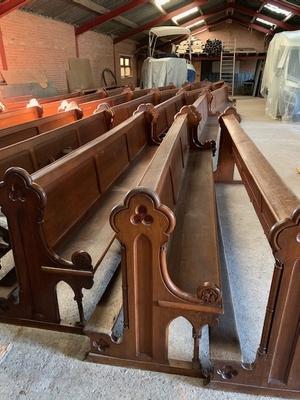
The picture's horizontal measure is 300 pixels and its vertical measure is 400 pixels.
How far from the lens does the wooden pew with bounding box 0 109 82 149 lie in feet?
7.11

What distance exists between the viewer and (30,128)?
2.41 m

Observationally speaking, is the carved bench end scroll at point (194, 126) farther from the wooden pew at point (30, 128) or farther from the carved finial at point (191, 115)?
the wooden pew at point (30, 128)

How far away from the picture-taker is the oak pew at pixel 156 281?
3.43 feet

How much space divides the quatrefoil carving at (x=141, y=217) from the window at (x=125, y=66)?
13136 mm

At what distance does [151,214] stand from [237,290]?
967 mm

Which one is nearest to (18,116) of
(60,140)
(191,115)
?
(60,140)

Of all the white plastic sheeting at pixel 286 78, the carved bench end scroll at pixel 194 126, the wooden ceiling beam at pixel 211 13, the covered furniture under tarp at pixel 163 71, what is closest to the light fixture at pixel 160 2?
the covered furniture under tarp at pixel 163 71

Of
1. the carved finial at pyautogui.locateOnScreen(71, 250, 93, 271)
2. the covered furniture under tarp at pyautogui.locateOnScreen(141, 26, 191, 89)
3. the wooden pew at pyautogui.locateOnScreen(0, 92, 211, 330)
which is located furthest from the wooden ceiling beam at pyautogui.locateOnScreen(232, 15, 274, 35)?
the carved finial at pyautogui.locateOnScreen(71, 250, 93, 271)

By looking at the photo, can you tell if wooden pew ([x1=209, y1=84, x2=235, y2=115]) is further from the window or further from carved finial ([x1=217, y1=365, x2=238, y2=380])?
the window

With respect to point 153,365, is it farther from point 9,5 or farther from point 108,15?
point 108,15

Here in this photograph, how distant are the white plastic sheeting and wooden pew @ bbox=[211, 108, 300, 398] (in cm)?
710

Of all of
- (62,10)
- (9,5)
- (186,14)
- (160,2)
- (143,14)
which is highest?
(186,14)

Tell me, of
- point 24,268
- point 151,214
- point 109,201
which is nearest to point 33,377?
point 24,268

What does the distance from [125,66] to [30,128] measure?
1227cm
